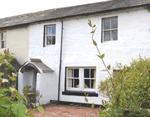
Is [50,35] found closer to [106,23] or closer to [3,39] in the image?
[106,23]

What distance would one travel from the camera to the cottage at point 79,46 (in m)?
10.0

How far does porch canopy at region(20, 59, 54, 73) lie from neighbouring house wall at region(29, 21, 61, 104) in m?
0.26

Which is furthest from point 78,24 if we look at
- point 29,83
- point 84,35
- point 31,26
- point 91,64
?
point 29,83

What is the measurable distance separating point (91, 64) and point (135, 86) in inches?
315

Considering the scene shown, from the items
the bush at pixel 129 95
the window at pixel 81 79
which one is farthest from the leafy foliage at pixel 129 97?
the window at pixel 81 79

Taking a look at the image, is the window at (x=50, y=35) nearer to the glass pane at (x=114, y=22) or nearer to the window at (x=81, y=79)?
the window at (x=81, y=79)

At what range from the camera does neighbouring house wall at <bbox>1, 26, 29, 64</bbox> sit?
13.5 m

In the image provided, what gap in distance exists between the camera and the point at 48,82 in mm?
11742

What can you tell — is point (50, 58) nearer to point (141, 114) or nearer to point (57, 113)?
point (57, 113)

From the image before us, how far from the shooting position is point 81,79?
37.1 feet

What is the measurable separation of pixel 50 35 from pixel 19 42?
8.79 feet

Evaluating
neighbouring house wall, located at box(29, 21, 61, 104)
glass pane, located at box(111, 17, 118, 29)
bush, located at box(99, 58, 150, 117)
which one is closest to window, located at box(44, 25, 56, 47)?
neighbouring house wall, located at box(29, 21, 61, 104)

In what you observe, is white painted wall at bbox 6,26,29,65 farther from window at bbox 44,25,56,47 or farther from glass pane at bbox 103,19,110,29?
glass pane at bbox 103,19,110,29

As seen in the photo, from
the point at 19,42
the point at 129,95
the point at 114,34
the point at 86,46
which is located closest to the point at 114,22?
the point at 114,34
